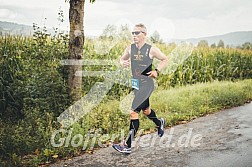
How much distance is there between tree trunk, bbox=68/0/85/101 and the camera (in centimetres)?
751

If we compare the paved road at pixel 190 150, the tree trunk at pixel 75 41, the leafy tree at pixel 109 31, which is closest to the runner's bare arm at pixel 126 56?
the paved road at pixel 190 150

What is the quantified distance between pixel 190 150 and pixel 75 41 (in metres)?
3.51

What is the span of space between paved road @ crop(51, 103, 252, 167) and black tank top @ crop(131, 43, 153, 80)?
1.42m

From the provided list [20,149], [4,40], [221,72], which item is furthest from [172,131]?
[221,72]

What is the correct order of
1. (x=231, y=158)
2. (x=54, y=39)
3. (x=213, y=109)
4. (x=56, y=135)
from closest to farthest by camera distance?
1. (x=231, y=158)
2. (x=56, y=135)
3. (x=54, y=39)
4. (x=213, y=109)

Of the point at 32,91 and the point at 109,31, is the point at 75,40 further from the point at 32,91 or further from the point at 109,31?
the point at 109,31

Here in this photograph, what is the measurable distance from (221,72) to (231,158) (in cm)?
1135

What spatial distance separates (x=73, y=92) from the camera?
776cm

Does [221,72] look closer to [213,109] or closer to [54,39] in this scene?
[213,109]

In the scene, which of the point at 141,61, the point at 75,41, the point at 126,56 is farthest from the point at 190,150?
the point at 75,41

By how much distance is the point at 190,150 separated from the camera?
6.11m

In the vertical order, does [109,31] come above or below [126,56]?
above

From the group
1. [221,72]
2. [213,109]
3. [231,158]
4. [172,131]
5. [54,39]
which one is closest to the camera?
[231,158]

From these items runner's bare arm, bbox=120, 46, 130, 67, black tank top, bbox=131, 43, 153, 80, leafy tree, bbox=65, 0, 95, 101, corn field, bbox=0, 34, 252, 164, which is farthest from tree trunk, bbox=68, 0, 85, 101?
black tank top, bbox=131, 43, 153, 80
